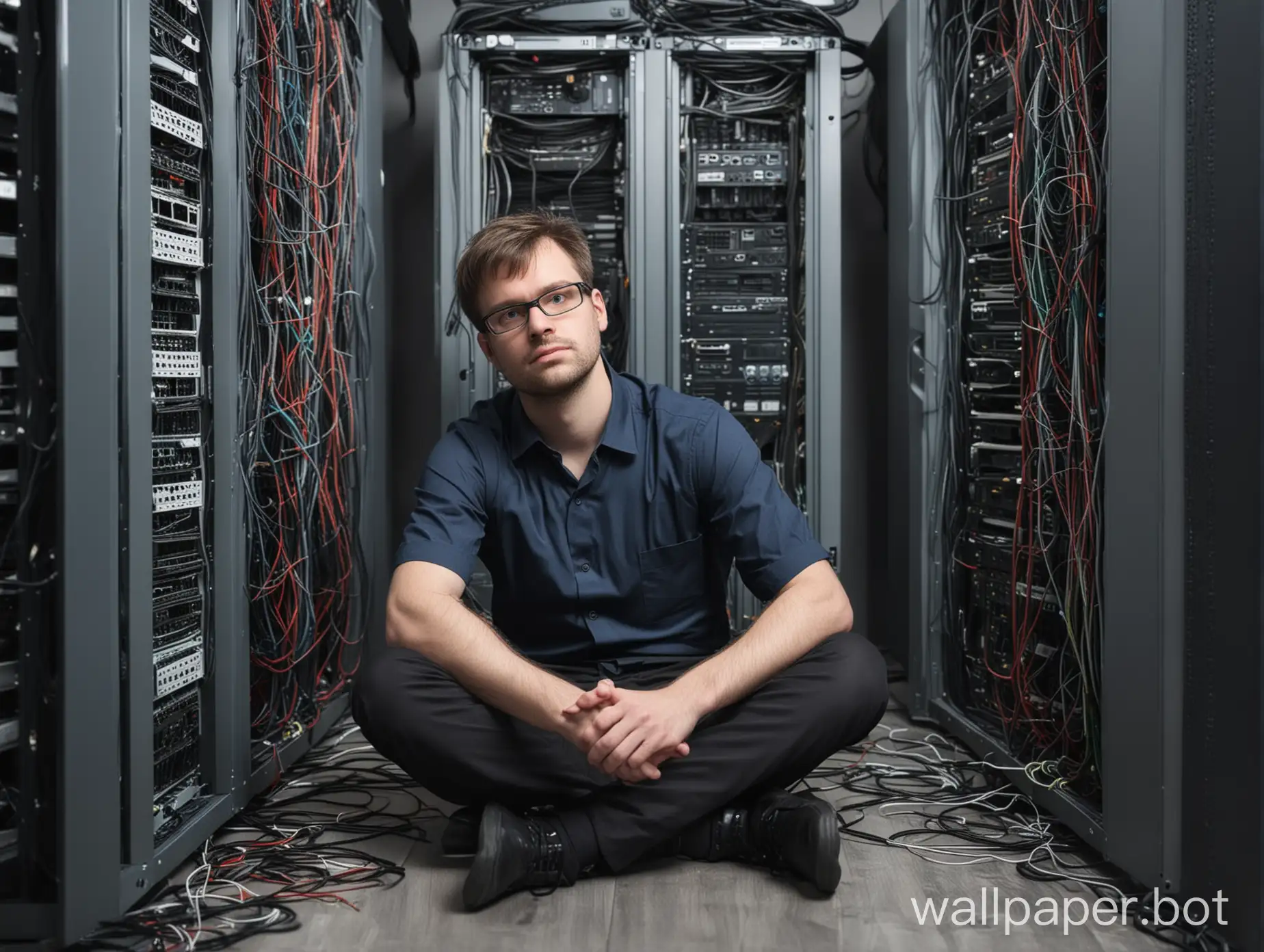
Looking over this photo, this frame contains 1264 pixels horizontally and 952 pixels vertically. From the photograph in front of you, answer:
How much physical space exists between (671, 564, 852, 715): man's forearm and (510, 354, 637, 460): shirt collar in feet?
1.42

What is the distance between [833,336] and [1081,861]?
1.51 m

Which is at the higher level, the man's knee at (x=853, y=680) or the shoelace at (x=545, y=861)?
the man's knee at (x=853, y=680)

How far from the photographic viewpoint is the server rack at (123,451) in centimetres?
148

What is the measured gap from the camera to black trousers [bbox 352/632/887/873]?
1.76 m

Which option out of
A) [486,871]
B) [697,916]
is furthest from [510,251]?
[697,916]

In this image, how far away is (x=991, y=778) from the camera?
7.54ft

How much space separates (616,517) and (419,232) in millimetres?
1774

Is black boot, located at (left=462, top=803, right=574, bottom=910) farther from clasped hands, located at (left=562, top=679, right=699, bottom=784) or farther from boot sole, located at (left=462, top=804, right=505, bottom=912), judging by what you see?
clasped hands, located at (left=562, top=679, right=699, bottom=784)

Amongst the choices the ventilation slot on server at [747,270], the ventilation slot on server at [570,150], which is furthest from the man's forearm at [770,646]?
the ventilation slot on server at [570,150]

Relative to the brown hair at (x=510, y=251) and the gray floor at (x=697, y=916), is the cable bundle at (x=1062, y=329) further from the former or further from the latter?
the brown hair at (x=510, y=251)

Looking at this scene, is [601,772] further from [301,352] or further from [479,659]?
[301,352]

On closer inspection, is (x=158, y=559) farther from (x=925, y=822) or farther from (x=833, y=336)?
(x=833, y=336)

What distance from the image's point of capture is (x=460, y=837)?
1858 mm

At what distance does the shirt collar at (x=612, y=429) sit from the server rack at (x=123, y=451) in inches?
20.7
